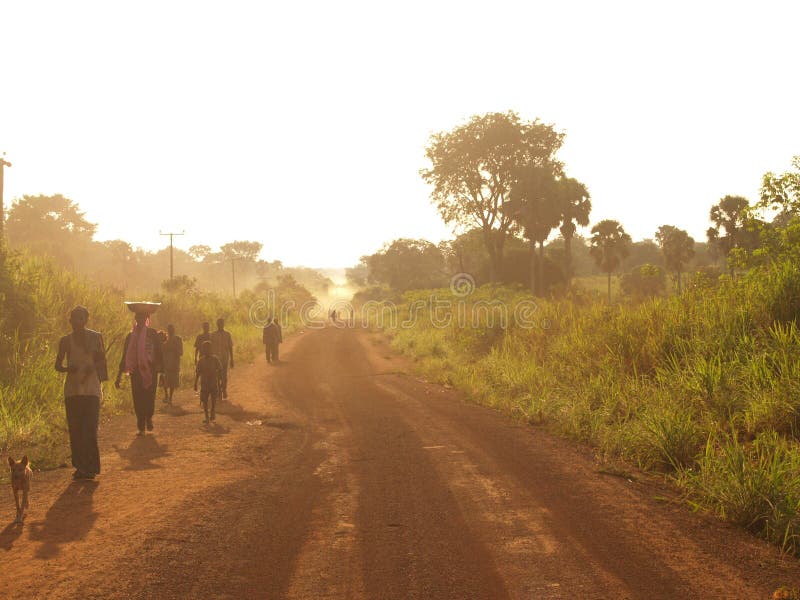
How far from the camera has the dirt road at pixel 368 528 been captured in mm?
5105

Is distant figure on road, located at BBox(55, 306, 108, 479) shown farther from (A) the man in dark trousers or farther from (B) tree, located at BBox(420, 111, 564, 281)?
(B) tree, located at BBox(420, 111, 564, 281)

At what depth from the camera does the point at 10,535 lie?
6.21m

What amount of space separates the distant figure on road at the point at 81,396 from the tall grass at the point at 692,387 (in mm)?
6971

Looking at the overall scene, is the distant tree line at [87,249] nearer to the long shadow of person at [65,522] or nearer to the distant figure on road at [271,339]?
the distant figure on road at [271,339]

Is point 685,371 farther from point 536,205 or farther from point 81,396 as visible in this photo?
point 536,205

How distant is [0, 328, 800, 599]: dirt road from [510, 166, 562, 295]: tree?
39598 millimetres

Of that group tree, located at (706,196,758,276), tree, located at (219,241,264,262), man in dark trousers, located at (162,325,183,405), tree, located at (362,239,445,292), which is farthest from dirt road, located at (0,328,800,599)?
tree, located at (219,241,264,262)

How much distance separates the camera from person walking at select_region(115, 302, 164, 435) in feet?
36.2

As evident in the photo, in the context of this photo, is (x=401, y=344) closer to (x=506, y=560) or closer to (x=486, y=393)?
(x=486, y=393)

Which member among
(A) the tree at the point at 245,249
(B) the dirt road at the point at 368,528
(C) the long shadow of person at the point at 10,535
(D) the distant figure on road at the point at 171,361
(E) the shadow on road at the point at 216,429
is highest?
(A) the tree at the point at 245,249

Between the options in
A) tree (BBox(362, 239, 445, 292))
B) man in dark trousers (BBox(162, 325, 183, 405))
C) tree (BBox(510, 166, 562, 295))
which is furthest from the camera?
tree (BBox(362, 239, 445, 292))

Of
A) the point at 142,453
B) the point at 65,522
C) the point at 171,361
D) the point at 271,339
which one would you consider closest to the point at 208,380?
the point at 171,361

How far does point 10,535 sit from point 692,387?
8.61 meters

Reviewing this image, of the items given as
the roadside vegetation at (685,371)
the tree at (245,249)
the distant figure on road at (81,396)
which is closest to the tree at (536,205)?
the roadside vegetation at (685,371)
